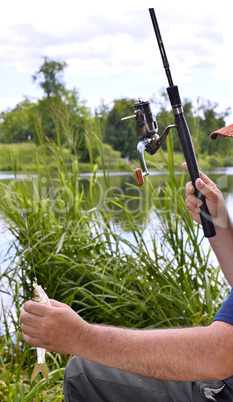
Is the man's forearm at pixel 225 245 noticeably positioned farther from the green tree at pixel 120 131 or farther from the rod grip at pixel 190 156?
the green tree at pixel 120 131

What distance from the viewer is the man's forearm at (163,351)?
2.82 feet

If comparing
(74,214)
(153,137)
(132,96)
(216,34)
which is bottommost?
(74,214)

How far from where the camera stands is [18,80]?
2.83m

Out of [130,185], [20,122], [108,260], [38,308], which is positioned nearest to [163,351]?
[38,308]

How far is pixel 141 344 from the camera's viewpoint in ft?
2.99

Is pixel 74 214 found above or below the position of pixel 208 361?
above

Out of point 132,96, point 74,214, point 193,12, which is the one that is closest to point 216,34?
point 193,12

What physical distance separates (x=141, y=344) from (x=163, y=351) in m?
0.05

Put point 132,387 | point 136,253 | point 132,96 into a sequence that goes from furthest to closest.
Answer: point 132,96, point 136,253, point 132,387

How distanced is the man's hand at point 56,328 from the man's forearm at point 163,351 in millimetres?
22

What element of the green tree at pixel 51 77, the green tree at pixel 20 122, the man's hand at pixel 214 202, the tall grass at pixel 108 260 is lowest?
the tall grass at pixel 108 260

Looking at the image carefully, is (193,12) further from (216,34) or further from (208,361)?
(208,361)

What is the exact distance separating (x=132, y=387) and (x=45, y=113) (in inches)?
83.5

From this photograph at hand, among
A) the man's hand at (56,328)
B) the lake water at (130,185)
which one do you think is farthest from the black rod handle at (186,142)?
the lake water at (130,185)
